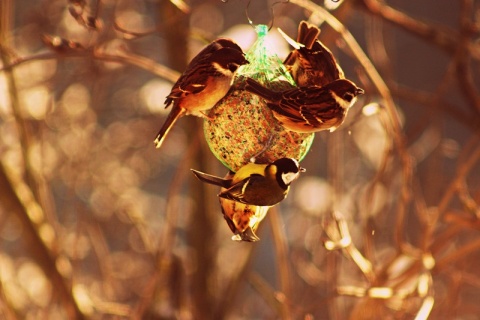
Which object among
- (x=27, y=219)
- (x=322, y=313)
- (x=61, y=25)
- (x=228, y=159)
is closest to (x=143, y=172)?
(x=61, y=25)

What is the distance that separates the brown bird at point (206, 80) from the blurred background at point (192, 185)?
6.0 inches

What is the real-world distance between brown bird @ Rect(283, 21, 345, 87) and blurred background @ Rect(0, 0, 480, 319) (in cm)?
7

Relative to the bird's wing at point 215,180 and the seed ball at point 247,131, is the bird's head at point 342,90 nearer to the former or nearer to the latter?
the seed ball at point 247,131

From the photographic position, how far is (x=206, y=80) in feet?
4.17

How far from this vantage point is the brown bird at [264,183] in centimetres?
122

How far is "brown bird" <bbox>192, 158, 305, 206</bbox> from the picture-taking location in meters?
1.22

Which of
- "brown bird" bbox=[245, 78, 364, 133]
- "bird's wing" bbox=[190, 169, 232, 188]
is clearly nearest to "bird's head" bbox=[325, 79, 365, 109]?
"brown bird" bbox=[245, 78, 364, 133]

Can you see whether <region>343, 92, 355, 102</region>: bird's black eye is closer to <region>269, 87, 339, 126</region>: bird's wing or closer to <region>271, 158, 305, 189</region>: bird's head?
<region>269, 87, 339, 126</region>: bird's wing

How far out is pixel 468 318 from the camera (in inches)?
167

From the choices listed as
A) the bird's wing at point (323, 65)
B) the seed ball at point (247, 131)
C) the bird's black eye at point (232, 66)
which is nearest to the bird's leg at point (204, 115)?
the seed ball at point (247, 131)

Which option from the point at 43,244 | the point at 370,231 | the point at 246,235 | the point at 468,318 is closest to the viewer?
the point at 246,235

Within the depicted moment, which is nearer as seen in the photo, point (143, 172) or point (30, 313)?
point (30, 313)

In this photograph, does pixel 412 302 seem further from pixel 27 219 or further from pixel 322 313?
pixel 322 313

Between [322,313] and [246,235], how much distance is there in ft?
9.13
